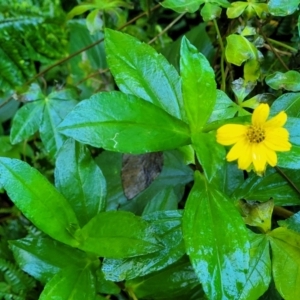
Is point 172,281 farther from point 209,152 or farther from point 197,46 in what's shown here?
point 197,46

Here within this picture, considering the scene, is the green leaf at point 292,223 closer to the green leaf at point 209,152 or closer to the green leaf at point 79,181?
the green leaf at point 209,152

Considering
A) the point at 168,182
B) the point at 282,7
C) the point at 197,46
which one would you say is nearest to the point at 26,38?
the point at 197,46

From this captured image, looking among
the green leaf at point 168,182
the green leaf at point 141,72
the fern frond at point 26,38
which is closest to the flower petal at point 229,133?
the green leaf at point 141,72

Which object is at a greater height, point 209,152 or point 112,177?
point 209,152

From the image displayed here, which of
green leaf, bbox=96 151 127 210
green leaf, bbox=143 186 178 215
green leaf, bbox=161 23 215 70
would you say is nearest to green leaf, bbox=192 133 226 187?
green leaf, bbox=143 186 178 215

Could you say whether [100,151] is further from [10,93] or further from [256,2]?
[256,2]

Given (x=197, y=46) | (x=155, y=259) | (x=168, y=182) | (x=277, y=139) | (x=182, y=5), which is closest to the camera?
(x=277, y=139)

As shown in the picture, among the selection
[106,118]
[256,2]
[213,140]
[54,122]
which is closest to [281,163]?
[213,140]
